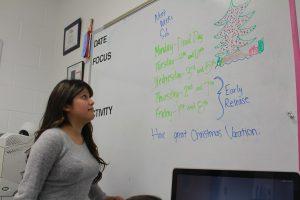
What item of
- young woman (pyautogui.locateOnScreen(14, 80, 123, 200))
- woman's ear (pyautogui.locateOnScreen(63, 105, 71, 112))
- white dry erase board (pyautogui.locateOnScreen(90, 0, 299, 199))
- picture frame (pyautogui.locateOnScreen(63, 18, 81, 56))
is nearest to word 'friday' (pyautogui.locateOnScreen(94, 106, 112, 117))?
white dry erase board (pyautogui.locateOnScreen(90, 0, 299, 199))

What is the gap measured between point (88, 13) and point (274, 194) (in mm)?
1828

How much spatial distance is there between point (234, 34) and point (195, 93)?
27 centimetres

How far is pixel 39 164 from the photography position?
128cm

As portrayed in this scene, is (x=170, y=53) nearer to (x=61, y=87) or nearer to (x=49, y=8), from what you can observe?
(x=61, y=87)

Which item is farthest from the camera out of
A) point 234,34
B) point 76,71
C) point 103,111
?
point 76,71

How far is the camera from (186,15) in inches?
58.5

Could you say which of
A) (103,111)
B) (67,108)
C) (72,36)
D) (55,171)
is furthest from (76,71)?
(55,171)

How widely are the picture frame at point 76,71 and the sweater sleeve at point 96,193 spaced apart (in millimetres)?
808

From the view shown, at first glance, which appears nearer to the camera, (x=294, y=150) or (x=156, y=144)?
(x=294, y=150)

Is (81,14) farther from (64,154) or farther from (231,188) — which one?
(231,188)

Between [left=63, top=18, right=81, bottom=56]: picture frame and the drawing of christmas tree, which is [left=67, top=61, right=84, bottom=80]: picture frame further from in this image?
the drawing of christmas tree

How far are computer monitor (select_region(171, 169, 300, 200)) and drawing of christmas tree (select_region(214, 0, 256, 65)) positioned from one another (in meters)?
0.47

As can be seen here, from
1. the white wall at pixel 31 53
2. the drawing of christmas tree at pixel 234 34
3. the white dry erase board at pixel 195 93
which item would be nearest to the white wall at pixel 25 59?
the white wall at pixel 31 53

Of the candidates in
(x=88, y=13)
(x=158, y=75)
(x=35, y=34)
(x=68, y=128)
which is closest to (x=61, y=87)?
(x=68, y=128)
